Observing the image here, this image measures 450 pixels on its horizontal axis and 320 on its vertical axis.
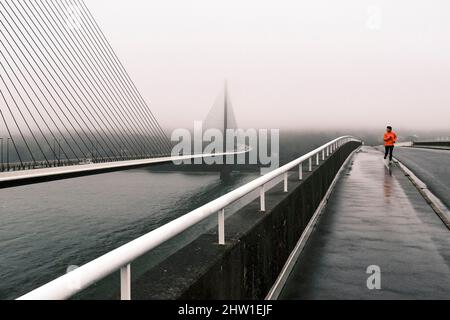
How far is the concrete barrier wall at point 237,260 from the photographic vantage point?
287 cm

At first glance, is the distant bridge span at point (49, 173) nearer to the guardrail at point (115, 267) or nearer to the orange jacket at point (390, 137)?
the orange jacket at point (390, 137)

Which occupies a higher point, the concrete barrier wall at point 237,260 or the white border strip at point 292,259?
the concrete barrier wall at point 237,260

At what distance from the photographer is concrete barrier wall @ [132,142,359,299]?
2.87 metres

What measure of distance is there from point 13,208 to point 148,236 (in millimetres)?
137710

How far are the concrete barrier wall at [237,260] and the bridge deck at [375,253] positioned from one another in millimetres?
445

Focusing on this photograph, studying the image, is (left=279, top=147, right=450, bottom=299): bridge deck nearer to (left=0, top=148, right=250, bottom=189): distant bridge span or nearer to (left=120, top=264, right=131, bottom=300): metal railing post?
(left=120, top=264, right=131, bottom=300): metal railing post

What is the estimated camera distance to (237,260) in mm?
3867

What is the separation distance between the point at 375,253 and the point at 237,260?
10.7ft

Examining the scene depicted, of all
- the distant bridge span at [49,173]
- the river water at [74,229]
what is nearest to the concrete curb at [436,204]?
the river water at [74,229]

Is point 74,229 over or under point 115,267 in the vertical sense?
under

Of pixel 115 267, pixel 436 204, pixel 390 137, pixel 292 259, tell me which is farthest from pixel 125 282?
pixel 390 137

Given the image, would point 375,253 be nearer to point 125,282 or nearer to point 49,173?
point 125,282

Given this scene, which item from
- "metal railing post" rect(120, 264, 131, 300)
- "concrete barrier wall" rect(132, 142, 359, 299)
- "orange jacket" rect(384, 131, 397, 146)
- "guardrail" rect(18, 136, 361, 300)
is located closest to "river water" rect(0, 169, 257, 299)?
"orange jacket" rect(384, 131, 397, 146)

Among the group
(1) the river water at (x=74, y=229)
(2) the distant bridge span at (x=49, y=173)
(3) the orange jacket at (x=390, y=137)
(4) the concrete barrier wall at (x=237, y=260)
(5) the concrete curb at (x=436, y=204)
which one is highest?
(3) the orange jacket at (x=390, y=137)
